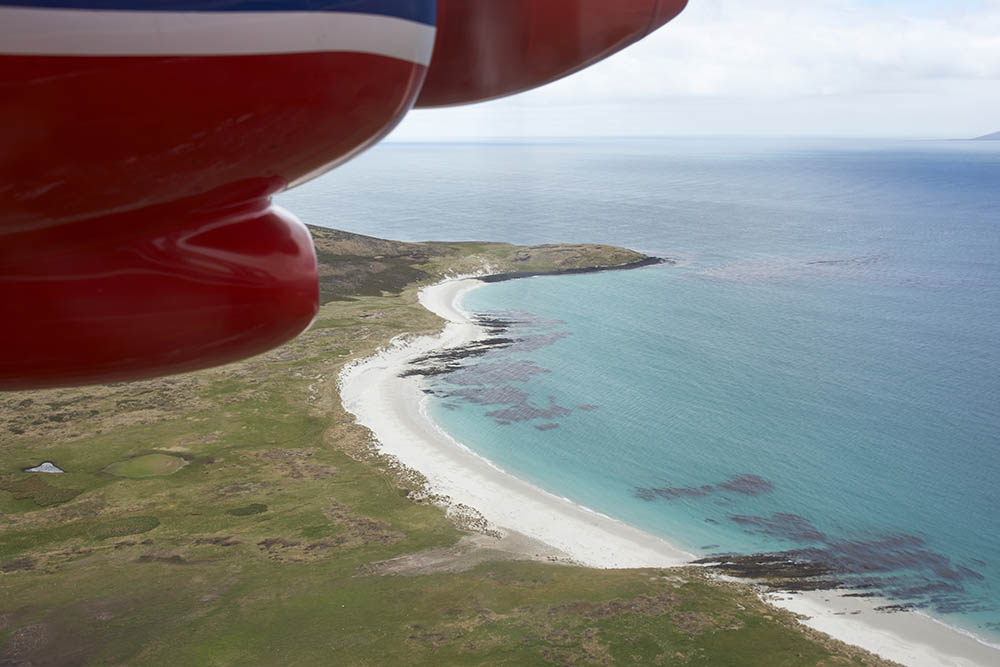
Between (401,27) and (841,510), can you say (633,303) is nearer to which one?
(841,510)

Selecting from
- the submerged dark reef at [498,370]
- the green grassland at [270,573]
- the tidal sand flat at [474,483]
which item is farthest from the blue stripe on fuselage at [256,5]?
the submerged dark reef at [498,370]

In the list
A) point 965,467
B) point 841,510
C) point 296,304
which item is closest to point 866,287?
point 965,467

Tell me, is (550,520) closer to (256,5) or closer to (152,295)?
(152,295)

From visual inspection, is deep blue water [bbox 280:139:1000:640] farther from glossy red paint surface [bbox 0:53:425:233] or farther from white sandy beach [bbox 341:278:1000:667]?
glossy red paint surface [bbox 0:53:425:233]

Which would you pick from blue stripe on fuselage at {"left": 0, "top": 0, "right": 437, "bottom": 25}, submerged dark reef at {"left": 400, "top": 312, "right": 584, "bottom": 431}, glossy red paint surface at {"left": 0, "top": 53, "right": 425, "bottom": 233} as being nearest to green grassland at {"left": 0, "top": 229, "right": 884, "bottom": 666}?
submerged dark reef at {"left": 400, "top": 312, "right": 584, "bottom": 431}

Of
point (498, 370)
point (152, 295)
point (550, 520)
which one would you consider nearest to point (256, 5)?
point (152, 295)

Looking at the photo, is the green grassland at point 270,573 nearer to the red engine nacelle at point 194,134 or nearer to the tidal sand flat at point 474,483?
the tidal sand flat at point 474,483
